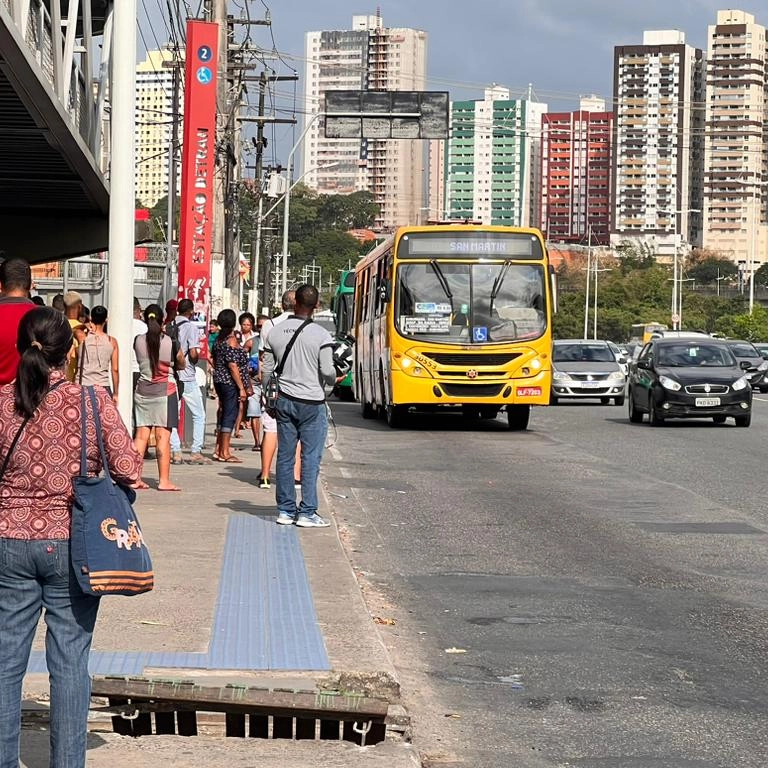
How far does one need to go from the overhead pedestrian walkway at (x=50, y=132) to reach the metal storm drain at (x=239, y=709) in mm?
7133

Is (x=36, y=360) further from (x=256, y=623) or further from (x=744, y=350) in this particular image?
(x=744, y=350)

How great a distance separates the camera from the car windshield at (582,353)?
37.6 metres

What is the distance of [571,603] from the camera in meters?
9.50

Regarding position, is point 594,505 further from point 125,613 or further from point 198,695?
point 198,695

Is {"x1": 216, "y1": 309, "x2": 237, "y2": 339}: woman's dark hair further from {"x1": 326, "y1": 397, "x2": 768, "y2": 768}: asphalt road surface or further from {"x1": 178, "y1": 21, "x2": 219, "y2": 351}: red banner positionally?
{"x1": 178, "y1": 21, "x2": 219, "y2": 351}: red banner

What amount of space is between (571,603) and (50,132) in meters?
10.8

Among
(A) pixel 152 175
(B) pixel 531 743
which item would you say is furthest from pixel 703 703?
(A) pixel 152 175

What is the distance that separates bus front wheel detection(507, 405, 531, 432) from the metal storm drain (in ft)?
69.1

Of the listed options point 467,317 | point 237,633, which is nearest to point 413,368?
point 467,317

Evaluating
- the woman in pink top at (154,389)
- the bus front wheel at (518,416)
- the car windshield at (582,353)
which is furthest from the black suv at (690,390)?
the woman in pink top at (154,389)

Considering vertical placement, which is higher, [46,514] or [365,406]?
[46,514]

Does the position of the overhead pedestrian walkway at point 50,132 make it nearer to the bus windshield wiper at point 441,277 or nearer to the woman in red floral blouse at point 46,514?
the bus windshield wiper at point 441,277

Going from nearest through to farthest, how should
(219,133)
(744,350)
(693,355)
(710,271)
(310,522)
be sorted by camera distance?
(310,522), (693,355), (219,133), (744,350), (710,271)

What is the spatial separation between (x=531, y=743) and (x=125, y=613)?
2769 millimetres
